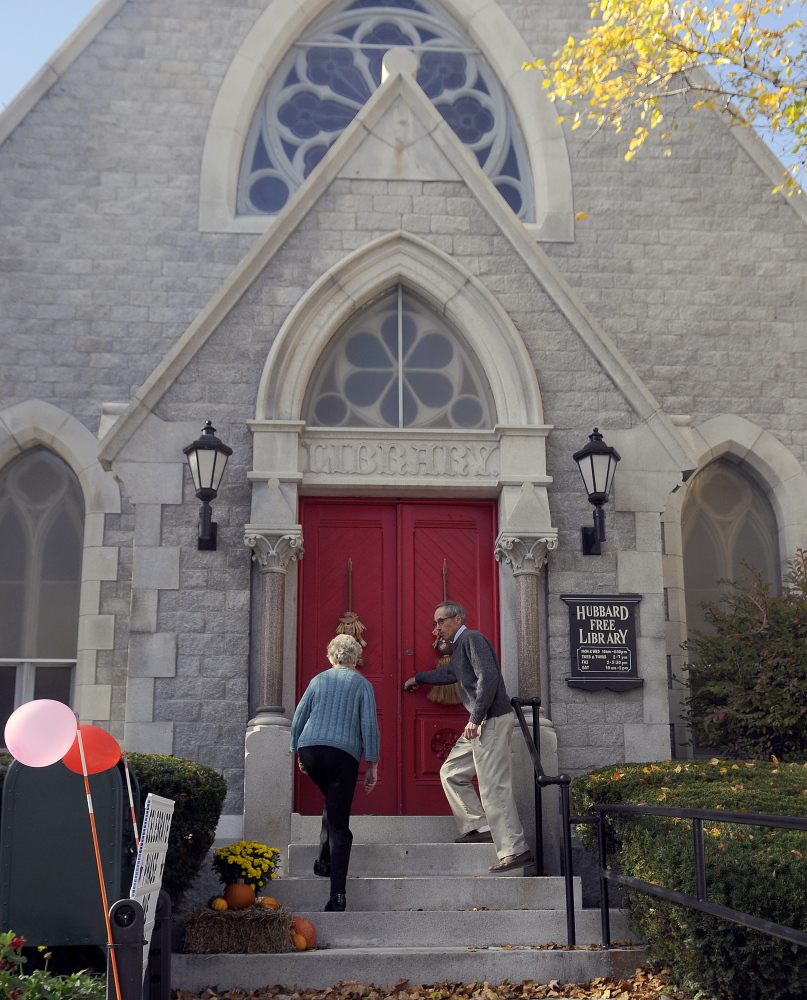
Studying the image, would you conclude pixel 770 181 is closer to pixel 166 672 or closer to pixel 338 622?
pixel 338 622

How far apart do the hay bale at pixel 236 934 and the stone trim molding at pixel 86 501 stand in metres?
4.42

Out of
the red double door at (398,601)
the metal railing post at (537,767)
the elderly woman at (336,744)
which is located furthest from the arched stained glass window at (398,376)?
the elderly woman at (336,744)

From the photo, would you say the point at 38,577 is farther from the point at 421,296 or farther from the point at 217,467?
the point at 421,296

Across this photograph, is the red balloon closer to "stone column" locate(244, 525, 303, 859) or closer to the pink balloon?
the pink balloon

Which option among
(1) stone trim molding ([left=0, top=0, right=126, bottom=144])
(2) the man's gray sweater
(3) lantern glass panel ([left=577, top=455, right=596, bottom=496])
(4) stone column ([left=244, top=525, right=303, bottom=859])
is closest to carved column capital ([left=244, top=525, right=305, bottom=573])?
(4) stone column ([left=244, top=525, right=303, bottom=859])

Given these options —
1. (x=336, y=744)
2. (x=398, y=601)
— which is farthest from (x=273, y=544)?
(x=336, y=744)

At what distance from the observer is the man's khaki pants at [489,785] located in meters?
7.97

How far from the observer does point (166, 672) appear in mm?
8891

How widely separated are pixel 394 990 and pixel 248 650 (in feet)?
11.3

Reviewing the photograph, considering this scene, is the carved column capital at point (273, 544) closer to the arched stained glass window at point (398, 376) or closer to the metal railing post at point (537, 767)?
the arched stained glass window at point (398, 376)

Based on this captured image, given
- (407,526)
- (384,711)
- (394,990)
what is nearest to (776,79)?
(407,526)

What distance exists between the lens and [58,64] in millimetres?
11984

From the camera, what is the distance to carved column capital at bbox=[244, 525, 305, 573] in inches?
356

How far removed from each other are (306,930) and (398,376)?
189 inches
